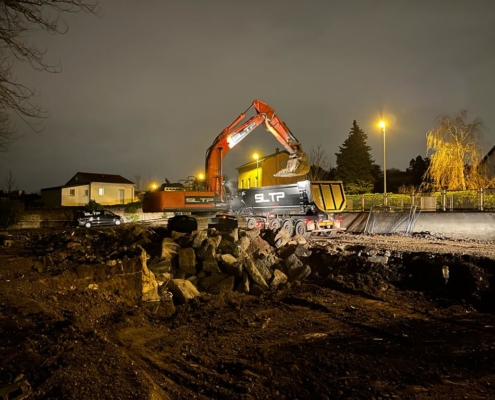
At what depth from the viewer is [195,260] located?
13.0 metres

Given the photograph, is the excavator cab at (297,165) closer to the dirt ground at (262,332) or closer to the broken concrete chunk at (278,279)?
the dirt ground at (262,332)

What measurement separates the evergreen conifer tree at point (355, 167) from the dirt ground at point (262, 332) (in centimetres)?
3565

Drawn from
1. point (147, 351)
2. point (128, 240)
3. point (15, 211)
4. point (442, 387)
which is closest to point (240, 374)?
point (147, 351)

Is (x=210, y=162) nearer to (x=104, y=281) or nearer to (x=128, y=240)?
(x=128, y=240)

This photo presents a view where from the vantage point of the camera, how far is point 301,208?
60.2 feet

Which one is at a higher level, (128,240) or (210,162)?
(210,162)

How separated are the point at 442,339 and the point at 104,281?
280 inches

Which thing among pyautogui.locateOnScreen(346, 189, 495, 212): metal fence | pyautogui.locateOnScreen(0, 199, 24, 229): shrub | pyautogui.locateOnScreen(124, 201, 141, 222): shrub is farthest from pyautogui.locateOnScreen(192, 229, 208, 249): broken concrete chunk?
→ pyautogui.locateOnScreen(124, 201, 141, 222): shrub

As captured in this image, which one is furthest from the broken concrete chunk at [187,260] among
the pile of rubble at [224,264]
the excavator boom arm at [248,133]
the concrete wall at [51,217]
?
the concrete wall at [51,217]

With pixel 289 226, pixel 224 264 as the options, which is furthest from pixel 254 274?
pixel 289 226

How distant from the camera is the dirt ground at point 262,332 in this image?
5.00m

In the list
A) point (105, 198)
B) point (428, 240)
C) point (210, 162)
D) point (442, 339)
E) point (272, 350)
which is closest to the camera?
point (272, 350)

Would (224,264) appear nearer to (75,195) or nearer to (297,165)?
(297,165)

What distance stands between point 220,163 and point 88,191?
3642 centimetres
